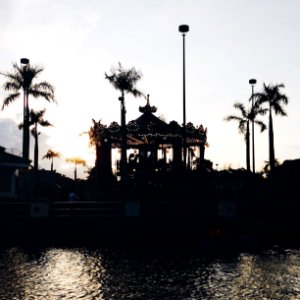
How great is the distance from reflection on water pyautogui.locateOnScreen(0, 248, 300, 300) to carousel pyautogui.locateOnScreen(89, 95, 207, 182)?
16.7 metres

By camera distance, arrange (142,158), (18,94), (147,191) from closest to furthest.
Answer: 1. (147,191)
2. (142,158)
3. (18,94)

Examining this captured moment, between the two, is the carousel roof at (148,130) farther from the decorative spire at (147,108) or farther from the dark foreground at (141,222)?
the dark foreground at (141,222)

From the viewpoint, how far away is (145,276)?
12500mm

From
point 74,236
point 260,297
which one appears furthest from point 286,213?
point 260,297

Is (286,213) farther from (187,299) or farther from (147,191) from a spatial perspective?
(187,299)

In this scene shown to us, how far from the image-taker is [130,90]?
37.2 meters

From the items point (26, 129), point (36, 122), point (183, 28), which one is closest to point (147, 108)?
point (183, 28)

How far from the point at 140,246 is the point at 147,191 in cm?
992

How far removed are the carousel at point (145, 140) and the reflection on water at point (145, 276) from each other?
16.7 meters

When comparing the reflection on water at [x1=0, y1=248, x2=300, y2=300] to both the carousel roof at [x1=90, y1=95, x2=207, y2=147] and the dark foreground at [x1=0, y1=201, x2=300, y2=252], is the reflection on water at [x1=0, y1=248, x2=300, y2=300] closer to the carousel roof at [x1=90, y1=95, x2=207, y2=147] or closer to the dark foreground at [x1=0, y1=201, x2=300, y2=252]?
the dark foreground at [x1=0, y1=201, x2=300, y2=252]

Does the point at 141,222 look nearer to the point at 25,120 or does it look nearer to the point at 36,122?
the point at 25,120

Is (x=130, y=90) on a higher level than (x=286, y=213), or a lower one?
higher

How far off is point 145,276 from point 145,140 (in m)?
23.4

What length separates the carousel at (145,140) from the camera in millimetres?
33875
